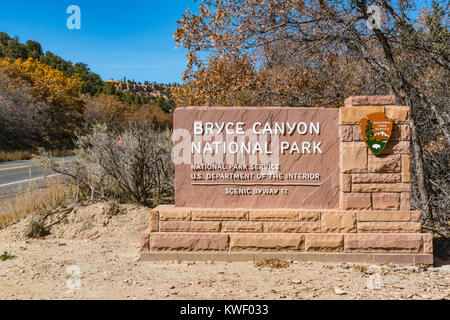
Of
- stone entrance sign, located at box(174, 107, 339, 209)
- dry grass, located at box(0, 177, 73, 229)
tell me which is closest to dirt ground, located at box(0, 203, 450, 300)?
stone entrance sign, located at box(174, 107, 339, 209)

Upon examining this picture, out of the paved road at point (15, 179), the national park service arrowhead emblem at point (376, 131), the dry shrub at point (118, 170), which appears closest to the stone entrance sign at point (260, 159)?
the national park service arrowhead emblem at point (376, 131)

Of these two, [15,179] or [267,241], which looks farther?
[15,179]

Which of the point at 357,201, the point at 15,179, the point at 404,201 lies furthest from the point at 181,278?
the point at 15,179

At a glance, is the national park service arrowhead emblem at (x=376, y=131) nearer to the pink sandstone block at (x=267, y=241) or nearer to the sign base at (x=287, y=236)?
the sign base at (x=287, y=236)

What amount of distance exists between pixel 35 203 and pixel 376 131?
5841mm

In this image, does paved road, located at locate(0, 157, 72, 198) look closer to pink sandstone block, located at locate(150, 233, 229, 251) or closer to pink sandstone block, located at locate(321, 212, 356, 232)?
pink sandstone block, located at locate(150, 233, 229, 251)

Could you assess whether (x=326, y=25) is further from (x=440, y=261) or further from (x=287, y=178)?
(x=440, y=261)

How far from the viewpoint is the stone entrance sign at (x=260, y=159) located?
16.6 feet

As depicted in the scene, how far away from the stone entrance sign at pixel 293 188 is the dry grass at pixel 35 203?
2957 mm

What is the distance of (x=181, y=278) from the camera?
4375 millimetres

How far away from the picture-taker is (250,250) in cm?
493

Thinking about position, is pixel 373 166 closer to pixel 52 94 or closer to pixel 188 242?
pixel 188 242

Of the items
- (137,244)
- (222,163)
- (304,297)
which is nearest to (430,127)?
(222,163)

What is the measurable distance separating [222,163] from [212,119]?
0.60 metres
